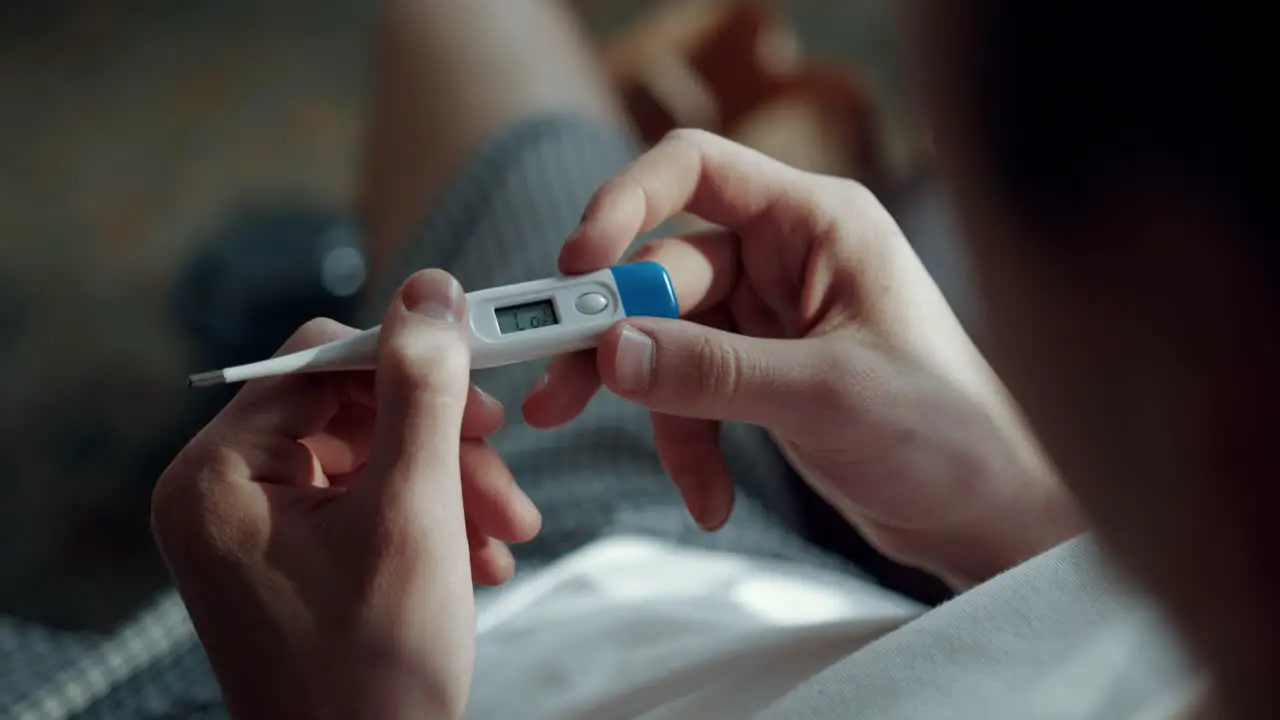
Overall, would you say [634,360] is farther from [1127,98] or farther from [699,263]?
[1127,98]

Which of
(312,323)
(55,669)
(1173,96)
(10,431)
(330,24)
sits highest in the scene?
(1173,96)

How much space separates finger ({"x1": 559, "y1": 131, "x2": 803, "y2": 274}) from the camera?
0.47m

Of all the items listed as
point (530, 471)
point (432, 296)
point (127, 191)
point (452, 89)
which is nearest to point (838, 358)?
point (432, 296)

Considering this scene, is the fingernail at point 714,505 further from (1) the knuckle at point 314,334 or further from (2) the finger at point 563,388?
(1) the knuckle at point 314,334

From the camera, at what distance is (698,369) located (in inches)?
17.1

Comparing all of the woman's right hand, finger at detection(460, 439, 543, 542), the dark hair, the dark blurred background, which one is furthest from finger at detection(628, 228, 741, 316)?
the dark blurred background

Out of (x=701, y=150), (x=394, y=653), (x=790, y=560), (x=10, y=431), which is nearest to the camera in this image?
(x=394, y=653)

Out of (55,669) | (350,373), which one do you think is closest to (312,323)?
(350,373)

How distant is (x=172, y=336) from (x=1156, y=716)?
96 cm

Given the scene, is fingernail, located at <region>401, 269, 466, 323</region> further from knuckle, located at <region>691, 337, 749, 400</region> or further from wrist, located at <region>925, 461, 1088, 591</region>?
wrist, located at <region>925, 461, 1088, 591</region>

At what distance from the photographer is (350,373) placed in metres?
0.45

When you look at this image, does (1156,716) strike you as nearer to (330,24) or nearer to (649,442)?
(649,442)

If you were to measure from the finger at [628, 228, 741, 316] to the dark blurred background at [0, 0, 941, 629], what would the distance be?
0.40m

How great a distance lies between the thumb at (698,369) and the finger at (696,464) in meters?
0.10
